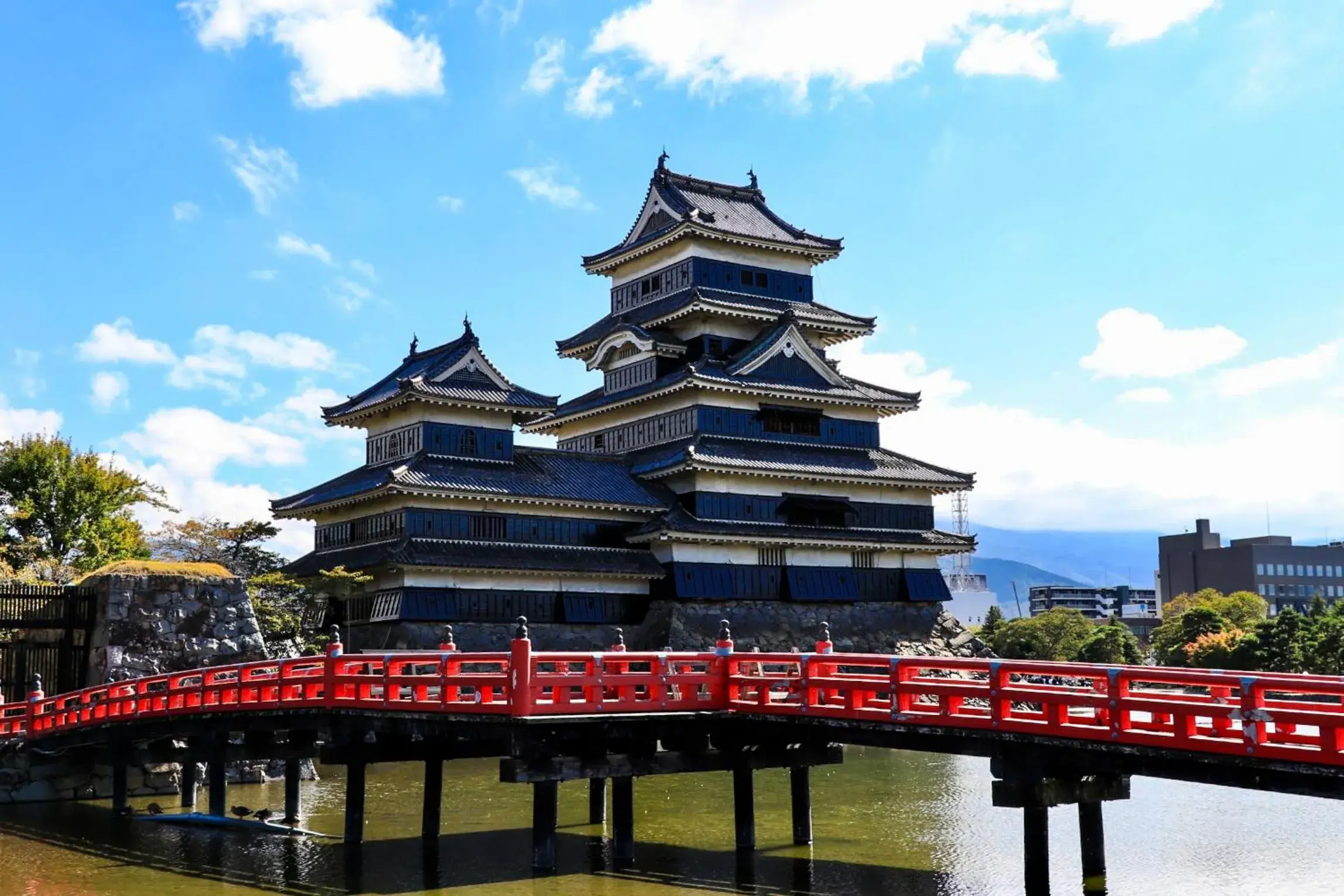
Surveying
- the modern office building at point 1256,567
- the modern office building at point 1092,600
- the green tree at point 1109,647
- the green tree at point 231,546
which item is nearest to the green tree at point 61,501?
the green tree at point 231,546

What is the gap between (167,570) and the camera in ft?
121

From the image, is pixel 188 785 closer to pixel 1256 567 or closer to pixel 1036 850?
pixel 1036 850

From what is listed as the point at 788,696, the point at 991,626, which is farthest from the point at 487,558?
the point at 991,626

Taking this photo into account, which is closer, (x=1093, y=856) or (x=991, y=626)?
(x=1093, y=856)

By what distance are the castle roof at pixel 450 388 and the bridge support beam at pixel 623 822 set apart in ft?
92.1

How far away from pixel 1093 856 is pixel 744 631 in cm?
3463

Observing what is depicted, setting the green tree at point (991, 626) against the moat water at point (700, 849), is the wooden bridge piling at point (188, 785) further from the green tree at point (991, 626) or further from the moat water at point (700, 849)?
the green tree at point (991, 626)

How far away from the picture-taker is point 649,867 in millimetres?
25422

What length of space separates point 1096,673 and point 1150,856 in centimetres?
885

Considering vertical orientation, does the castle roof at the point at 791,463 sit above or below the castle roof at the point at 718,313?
below

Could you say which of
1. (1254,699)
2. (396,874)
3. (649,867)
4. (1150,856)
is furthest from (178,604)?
(1254,699)

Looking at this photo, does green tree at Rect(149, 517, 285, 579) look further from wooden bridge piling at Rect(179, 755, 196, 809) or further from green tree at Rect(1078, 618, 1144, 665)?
green tree at Rect(1078, 618, 1144, 665)

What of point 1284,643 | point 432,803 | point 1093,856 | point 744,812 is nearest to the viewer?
point 1093,856

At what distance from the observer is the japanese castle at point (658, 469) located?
51.9m
